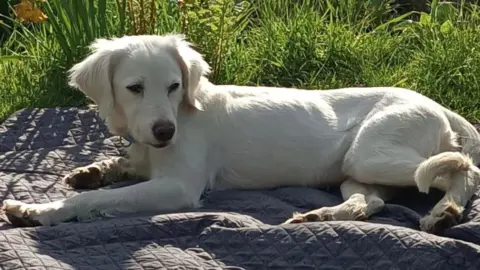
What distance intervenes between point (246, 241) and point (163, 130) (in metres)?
0.63

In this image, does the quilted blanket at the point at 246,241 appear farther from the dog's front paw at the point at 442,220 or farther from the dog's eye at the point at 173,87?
the dog's eye at the point at 173,87

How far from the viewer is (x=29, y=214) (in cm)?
359

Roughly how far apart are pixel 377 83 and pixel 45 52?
93.4 inches

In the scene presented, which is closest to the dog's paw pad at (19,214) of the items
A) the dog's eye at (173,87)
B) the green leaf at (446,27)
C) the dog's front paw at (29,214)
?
the dog's front paw at (29,214)

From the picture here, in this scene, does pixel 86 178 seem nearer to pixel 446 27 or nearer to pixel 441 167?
pixel 441 167

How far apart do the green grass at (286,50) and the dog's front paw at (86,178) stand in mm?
1713

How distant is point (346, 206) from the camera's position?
145 inches

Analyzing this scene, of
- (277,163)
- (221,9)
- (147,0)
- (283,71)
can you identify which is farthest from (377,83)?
(277,163)

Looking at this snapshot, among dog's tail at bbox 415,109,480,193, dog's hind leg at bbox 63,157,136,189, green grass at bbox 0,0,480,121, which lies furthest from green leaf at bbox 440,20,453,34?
dog's hind leg at bbox 63,157,136,189

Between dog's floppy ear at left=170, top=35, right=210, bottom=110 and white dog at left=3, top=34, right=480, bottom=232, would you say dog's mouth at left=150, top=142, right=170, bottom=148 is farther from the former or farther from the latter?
dog's floppy ear at left=170, top=35, right=210, bottom=110

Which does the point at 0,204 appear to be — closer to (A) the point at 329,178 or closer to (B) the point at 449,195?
(A) the point at 329,178

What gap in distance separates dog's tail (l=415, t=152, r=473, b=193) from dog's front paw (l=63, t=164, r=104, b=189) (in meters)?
1.50

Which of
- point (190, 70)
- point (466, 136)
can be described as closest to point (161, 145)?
point (190, 70)

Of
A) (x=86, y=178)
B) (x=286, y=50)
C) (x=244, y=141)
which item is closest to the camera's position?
(x=244, y=141)
